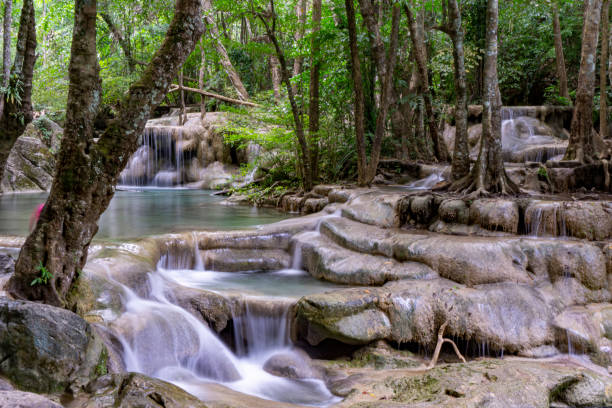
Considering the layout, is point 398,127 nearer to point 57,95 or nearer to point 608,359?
point 608,359

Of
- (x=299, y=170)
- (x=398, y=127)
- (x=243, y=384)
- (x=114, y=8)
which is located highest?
(x=114, y=8)

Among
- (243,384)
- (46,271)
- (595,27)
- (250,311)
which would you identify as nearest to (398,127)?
(595,27)

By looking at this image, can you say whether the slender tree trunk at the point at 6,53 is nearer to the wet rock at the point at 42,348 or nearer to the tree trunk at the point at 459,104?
the wet rock at the point at 42,348

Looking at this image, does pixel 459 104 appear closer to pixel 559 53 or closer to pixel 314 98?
pixel 314 98

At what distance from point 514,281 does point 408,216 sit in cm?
225

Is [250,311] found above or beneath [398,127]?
beneath

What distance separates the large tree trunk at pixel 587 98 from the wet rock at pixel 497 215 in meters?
3.77

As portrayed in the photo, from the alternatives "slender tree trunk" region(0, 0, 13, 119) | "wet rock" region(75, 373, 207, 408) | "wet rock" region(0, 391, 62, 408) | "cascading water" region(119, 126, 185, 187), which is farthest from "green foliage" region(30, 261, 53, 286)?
"cascading water" region(119, 126, 185, 187)

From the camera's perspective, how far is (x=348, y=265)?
6.52 meters

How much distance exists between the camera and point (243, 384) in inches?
185

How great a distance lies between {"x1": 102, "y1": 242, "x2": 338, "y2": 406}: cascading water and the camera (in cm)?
439

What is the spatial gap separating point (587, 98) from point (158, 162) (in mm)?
16437

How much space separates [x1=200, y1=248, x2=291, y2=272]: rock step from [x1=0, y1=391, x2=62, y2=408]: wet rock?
16.1ft

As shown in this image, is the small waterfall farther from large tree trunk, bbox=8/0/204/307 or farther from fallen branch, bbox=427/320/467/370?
large tree trunk, bbox=8/0/204/307
